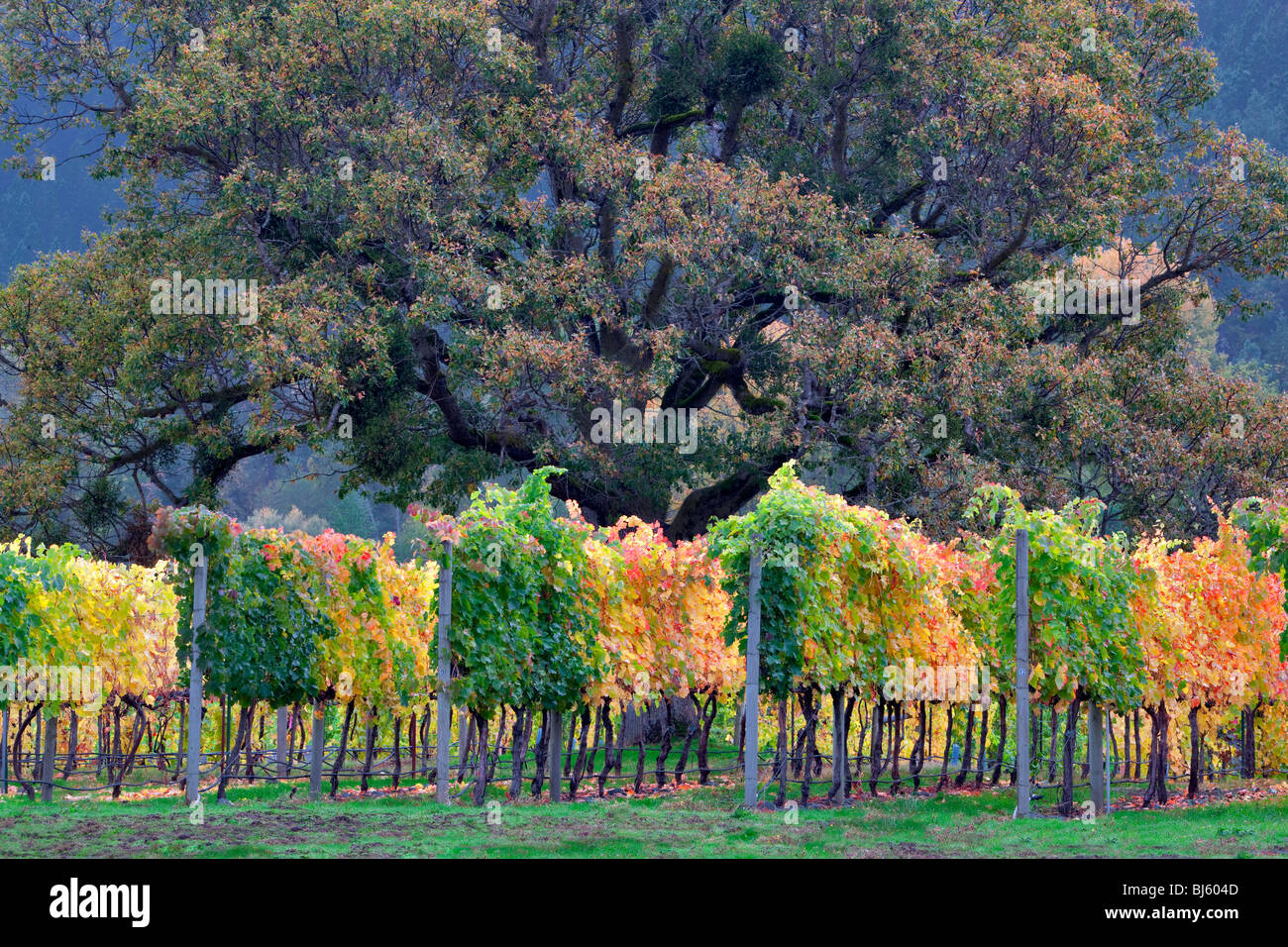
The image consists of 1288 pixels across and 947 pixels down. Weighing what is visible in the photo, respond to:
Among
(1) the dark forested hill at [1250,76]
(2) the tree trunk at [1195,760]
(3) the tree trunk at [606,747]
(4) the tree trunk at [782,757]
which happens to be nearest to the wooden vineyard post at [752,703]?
(4) the tree trunk at [782,757]

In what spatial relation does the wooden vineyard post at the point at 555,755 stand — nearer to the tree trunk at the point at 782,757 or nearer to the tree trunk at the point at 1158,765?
the tree trunk at the point at 782,757

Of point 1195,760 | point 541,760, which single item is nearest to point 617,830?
point 541,760

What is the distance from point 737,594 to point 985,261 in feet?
Result: 38.8

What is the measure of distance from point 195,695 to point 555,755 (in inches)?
158

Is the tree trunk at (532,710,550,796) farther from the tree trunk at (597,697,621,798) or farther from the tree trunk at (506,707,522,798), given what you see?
the tree trunk at (597,697,621,798)

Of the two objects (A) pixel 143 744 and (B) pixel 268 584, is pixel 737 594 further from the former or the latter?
(A) pixel 143 744

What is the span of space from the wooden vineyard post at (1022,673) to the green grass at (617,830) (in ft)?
1.08

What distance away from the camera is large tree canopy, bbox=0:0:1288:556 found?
2147cm

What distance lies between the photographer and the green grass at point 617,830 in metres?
9.84

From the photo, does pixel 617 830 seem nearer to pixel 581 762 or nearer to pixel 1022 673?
pixel 1022 673

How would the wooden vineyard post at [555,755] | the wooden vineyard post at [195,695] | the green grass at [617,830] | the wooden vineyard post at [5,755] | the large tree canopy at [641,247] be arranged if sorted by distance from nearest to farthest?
the green grass at [617,830]
the wooden vineyard post at [195,695]
the wooden vineyard post at [555,755]
the wooden vineyard post at [5,755]
the large tree canopy at [641,247]

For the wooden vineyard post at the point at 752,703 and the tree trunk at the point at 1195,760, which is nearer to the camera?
the wooden vineyard post at the point at 752,703

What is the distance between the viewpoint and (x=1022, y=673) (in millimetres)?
12070

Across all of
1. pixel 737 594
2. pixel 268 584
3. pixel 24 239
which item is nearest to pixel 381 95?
pixel 268 584
